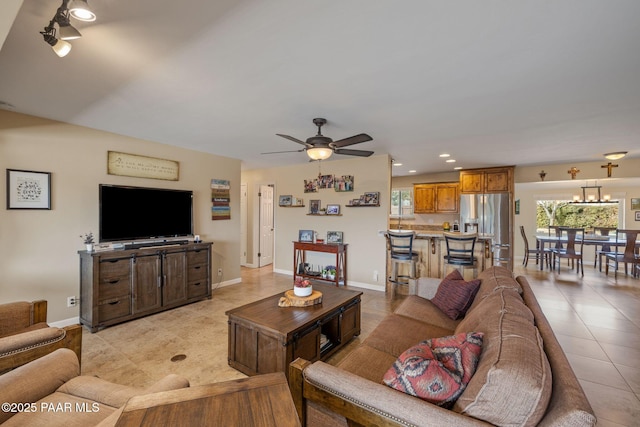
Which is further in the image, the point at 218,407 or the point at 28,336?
the point at 28,336

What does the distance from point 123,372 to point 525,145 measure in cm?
568

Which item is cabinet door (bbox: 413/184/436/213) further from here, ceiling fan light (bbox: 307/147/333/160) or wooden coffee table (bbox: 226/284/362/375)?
wooden coffee table (bbox: 226/284/362/375)

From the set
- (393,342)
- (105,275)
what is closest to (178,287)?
(105,275)

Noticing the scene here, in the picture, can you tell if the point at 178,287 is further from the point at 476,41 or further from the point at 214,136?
the point at 476,41

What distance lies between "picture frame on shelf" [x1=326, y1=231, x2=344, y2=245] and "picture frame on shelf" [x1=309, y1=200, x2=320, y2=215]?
0.53 m

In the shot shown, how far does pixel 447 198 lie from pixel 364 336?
5.14 m

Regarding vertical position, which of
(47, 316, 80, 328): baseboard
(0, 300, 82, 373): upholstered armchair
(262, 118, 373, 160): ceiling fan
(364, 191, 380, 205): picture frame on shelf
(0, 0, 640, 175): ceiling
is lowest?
(47, 316, 80, 328): baseboard

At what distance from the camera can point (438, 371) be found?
1.08 m

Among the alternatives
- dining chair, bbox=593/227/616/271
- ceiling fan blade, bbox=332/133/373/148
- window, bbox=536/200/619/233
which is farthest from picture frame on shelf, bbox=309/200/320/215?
window, bbox=536/200/619/233

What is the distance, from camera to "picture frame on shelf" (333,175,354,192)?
5.15 meters

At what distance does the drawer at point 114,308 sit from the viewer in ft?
10.2

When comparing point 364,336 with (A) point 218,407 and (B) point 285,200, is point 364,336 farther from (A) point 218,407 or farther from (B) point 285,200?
(B) point 285,200

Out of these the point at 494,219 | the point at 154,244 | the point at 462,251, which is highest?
the point at 494,219

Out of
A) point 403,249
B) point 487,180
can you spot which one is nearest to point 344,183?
point 403,249
